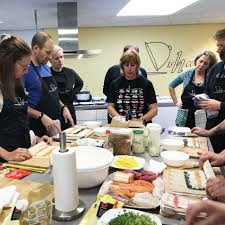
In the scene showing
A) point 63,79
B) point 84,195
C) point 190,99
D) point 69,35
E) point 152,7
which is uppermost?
point 152,7

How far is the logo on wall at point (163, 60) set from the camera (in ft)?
18.5

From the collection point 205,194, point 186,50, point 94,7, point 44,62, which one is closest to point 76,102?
point 94,7

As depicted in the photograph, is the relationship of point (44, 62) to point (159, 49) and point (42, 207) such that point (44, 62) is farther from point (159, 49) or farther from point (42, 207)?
point (159, 49)

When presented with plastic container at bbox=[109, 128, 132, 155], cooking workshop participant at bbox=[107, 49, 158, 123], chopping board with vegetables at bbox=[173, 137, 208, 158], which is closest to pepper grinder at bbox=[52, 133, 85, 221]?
plastic container at bbox=[109, 128, 132, 155]

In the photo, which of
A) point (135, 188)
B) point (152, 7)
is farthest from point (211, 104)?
point (152, 7)

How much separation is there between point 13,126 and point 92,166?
0.82 m

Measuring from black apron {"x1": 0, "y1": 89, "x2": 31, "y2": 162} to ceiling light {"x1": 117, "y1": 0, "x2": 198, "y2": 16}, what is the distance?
207cm

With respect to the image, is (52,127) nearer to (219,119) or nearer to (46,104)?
(46,104)

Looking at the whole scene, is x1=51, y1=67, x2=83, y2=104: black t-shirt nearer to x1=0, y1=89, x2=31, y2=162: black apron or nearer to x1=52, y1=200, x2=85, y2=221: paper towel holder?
x1=0, y1=89, x2=31, y2=162: black apron

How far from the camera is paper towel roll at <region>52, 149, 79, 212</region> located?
95 centimetres

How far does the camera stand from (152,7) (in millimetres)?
3639

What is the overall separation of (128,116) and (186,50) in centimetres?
378

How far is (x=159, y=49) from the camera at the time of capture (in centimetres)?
563

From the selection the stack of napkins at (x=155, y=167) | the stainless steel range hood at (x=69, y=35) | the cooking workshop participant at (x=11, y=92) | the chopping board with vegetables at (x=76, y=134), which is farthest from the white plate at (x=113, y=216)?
the stainless steel range hood at (x=69, y=35)
